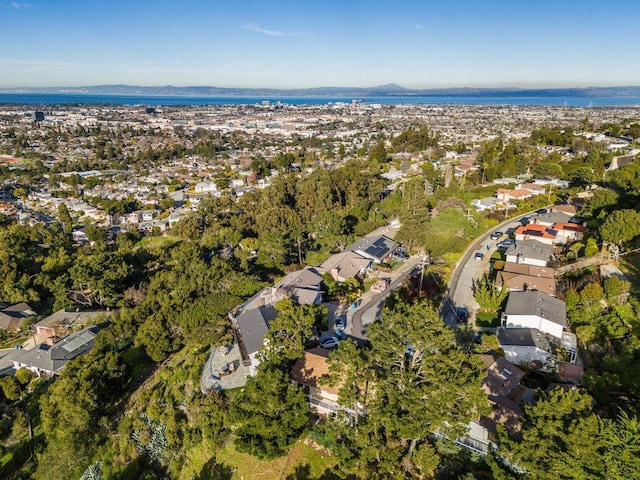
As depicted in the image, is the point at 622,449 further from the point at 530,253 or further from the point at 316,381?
the point at 530,253

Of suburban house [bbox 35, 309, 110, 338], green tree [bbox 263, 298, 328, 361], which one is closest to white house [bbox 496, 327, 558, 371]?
green tree [bbox 263, 298, 328, 361]

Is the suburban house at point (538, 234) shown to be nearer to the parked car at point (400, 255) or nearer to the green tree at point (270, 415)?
the parked car at point (400, 255)

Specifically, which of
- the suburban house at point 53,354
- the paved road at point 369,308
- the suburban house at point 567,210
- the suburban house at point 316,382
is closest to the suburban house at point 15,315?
the suburban house at point 53,354

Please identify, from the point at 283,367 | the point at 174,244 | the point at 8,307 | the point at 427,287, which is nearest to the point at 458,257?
the point at 427,287

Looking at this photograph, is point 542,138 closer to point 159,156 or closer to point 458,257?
point 458,257

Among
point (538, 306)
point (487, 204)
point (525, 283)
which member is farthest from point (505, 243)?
point (538, 306)

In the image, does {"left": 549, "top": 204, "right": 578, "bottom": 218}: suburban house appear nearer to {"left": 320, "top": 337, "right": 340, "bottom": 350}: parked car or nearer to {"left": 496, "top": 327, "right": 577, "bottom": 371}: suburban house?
{"left": 496, "top": 327, "right": 577, "bottom": 371}: suburban house
